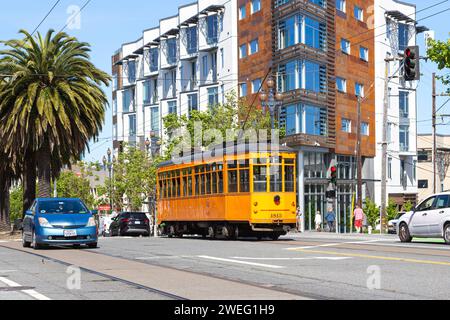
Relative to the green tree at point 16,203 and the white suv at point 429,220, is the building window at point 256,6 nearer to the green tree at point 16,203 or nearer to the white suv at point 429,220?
the white suv at point 429,220

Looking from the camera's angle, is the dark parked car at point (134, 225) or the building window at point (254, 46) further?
the building window at point (254, 46)

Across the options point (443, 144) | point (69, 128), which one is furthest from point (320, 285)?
point (443, 144)

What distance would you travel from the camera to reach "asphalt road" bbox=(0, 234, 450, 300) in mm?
11125

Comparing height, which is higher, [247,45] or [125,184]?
[247,45]

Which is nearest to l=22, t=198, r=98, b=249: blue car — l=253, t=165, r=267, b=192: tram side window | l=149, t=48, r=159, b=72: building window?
l=253, t=165, r=267, b=192: tram side window

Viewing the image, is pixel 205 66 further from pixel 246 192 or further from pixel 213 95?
pixel 246 192

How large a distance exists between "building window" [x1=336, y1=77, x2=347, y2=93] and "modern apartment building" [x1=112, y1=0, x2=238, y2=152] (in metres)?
8.26

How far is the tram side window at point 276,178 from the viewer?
27812mm

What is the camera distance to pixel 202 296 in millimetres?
10719

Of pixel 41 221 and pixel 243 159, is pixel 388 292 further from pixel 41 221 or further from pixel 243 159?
pixel 243 159

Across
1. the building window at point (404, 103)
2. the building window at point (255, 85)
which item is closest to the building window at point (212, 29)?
the building window at point (255, 85)

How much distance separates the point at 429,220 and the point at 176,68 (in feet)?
172

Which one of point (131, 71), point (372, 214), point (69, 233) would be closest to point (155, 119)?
point (131, 71)
